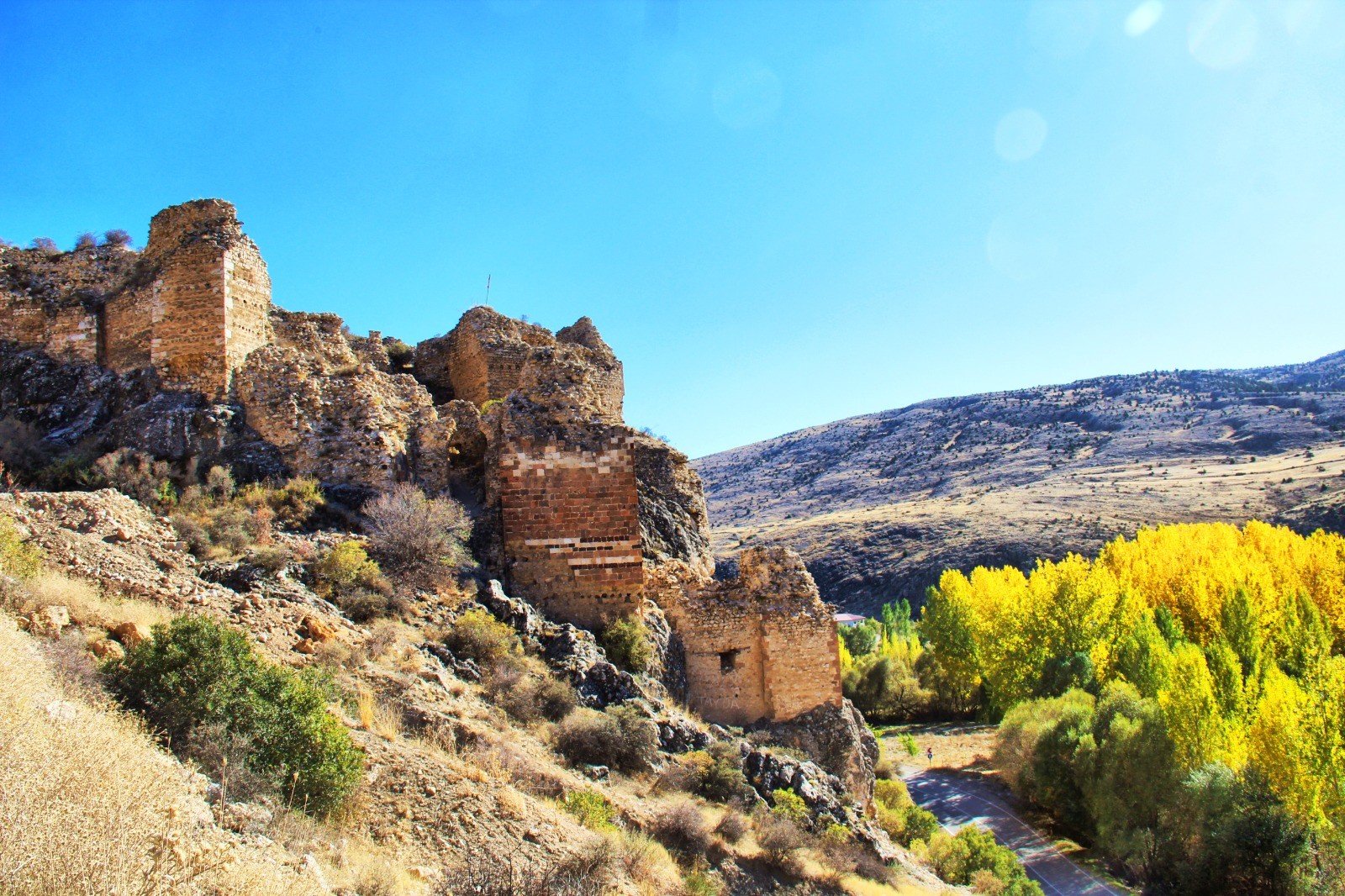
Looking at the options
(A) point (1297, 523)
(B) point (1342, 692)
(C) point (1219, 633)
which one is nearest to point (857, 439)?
(A) point (1297, 523)

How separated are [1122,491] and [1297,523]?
16613 mm

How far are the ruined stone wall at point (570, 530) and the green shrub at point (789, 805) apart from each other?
12.8 ft

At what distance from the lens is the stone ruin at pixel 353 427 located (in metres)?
13.1

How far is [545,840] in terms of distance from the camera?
7.08 m

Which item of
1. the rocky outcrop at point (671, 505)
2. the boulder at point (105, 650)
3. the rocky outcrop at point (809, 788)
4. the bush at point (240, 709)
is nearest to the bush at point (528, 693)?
Result: the rocky outcrop at point (809, 788)

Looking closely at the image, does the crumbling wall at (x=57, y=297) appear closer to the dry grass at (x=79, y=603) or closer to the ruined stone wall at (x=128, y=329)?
the ruined stone wall at (x=128, y=329)

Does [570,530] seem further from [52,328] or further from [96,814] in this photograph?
[52,328]

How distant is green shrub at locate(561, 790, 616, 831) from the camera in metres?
7.74

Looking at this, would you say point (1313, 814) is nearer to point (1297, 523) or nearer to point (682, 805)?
point (682, 805)

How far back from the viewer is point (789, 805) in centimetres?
1010

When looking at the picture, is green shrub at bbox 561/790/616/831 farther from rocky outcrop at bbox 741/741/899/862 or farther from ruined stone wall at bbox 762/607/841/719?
ruined stone wall at bbox 762/607/841/719

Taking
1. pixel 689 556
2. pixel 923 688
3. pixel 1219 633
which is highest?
pixel 689 556

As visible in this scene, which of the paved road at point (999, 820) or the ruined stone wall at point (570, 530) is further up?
the ruined stone wall at point (570, 530)

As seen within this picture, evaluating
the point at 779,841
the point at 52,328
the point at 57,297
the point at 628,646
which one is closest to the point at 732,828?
the point at 779,841
